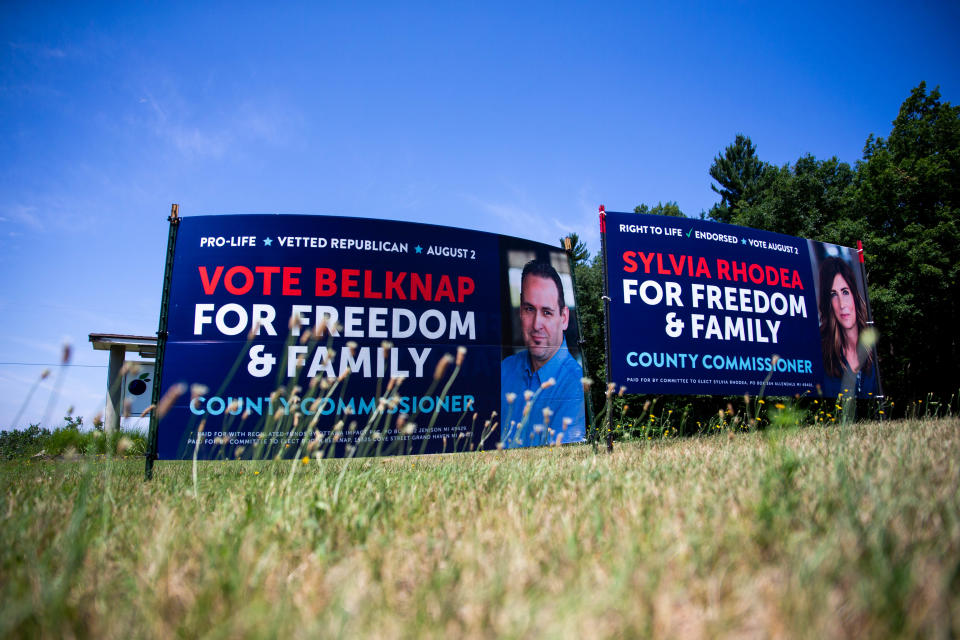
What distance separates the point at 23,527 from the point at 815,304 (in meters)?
9.68

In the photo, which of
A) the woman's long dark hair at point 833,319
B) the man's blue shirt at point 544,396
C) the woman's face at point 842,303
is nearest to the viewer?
the man's blue shirt at point 544,396

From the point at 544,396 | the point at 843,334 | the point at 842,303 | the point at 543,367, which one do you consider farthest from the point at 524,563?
Answer: the point at 842,303

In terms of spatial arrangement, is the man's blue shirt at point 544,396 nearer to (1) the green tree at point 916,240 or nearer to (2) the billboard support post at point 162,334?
(2) the billboard support post at point 162,334

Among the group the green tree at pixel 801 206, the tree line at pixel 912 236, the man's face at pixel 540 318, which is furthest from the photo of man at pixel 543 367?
the green tree at pixel 801 206

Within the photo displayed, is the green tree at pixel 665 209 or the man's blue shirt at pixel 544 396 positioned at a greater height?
the green tree at pixel 665 209

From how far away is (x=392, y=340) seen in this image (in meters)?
5.98

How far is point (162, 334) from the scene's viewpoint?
5.50 m

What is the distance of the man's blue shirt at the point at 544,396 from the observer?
20.9 ft

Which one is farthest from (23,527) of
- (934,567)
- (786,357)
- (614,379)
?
(786,357)

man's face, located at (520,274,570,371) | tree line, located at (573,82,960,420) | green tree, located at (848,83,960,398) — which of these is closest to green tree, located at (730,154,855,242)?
tree line, located at (573,82,960,420)

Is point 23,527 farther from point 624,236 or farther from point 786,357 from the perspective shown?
point 786,357

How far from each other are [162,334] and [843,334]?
10.1 meters

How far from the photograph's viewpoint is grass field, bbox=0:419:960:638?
1.26 meters

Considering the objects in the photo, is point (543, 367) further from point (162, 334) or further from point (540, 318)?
point (162, 334)
